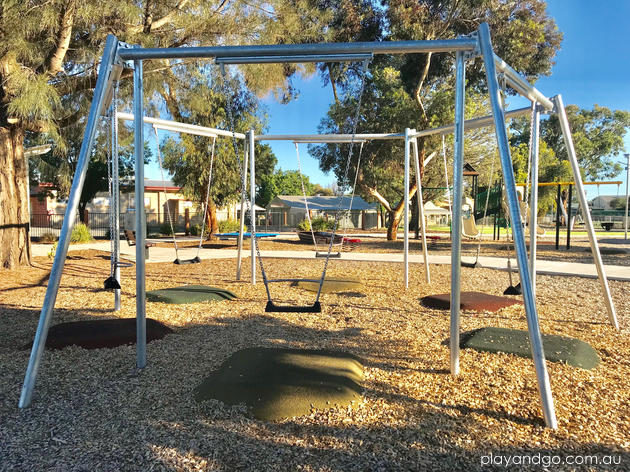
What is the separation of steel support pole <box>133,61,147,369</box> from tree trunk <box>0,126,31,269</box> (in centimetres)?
643

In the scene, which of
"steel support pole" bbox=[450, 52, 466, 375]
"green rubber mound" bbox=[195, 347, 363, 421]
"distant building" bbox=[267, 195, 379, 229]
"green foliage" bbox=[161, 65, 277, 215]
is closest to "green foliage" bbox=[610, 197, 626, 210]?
"distant building" bbox=[267, 195, 379, 229]

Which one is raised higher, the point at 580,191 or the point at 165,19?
the point at 165,19

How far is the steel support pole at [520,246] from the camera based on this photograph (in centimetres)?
250

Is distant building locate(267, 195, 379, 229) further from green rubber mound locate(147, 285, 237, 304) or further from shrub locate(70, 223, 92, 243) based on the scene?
green rubber mound locate(147, 285, 237, 304)

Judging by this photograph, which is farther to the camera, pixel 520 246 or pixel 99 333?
pixel 99 333

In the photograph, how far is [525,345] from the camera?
395 cm

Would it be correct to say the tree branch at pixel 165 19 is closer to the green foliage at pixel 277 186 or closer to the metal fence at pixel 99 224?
the metal fence at pixel 99 224

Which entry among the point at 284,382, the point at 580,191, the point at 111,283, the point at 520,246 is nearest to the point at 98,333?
the point at 111,283

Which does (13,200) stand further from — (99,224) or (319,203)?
(319,203)

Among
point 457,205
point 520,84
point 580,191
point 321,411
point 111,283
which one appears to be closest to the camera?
point 321,411

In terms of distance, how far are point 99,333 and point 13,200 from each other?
5918 millimetres

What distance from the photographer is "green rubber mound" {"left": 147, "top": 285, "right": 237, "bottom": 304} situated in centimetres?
592

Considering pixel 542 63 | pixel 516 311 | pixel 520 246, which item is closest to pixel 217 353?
pixel 520 246

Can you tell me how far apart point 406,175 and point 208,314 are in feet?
11.7
